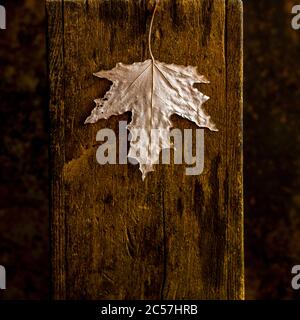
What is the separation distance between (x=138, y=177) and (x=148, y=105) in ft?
0.43

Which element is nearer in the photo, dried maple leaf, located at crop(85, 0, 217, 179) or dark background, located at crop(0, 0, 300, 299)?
dried maple leaf, located at crop(85, 0, 217, 179)

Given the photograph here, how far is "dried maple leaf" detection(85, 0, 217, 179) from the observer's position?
130 centimetres

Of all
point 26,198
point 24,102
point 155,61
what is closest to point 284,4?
point 24,102

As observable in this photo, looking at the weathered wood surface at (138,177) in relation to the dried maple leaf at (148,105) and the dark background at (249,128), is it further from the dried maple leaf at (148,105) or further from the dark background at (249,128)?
the dark background at (249,128)

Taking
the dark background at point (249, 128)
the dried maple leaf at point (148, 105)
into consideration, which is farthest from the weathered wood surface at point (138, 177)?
the dark background at point (249, 128)

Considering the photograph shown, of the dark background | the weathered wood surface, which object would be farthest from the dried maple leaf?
the dark background

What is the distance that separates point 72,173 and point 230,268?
344mm

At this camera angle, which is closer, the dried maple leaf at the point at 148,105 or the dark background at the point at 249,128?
the dried maple leaf at the point at 148,105

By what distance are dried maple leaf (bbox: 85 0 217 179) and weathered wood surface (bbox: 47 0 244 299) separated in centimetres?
1

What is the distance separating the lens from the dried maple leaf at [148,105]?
130cm

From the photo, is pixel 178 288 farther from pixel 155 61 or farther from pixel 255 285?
pixel 255 285

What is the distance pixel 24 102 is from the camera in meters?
2.43

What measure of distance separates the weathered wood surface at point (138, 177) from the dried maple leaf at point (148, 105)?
1cm

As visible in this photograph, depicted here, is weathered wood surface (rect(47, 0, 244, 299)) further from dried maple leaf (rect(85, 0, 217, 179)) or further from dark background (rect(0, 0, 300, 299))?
dark background (rect(0, 0, 300, 299))
